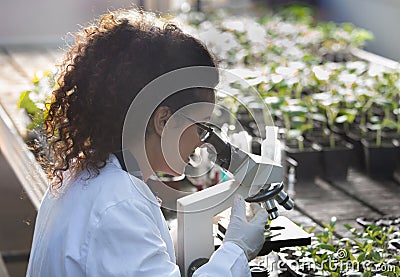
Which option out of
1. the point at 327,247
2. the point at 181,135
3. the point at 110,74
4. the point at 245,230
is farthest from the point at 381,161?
the point at 110,74

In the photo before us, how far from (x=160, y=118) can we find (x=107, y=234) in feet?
0.81

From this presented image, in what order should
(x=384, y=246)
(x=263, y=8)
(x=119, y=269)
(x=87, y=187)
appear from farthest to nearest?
1. (x=263, y=8)
2. (x=384, y=246)
3. (x=87, y=187)
4. (x=119, y=269)

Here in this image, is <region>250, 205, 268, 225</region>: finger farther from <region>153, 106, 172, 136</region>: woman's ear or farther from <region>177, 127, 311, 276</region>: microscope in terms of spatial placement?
<region>153, 106, 172, 136</region>: woman's ear

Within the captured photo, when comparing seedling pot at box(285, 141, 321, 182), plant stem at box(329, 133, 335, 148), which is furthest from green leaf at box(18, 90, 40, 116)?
plant stem at box(329, 133, 335, 148)

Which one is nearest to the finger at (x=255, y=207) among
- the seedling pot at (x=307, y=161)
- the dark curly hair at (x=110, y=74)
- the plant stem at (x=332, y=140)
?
the dark curly hair at (x=110, y=74)

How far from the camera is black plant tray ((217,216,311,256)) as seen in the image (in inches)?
74.2

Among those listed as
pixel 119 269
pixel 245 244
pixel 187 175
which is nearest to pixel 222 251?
pixel 245 244

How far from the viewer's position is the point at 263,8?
7.34 metres

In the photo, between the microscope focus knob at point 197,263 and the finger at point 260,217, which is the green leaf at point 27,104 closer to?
the microscope focus knob at point 197,263

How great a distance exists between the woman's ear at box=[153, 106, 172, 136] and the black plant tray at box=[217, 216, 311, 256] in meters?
0.44

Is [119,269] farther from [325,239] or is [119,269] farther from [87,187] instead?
[325,239]

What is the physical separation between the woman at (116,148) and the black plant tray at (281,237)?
0.25 m

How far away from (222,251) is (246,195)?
0.56 ft

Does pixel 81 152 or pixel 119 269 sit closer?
pixel 119 269
